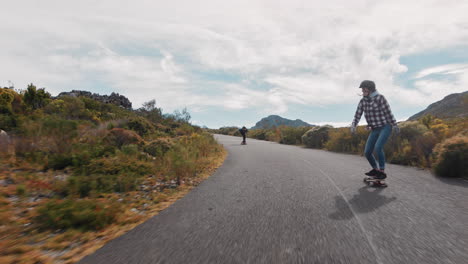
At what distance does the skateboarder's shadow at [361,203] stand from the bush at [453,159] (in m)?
2.95

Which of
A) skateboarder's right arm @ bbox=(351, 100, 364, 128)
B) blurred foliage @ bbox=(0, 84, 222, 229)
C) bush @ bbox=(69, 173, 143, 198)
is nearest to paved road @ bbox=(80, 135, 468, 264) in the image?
blurred foliage @ bbox=(0, 84, 222, 229)

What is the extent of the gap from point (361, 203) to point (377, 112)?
8.82ft

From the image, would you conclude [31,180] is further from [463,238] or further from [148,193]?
[463,238]

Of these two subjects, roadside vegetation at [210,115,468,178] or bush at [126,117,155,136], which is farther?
bush at [126,117,155,136]

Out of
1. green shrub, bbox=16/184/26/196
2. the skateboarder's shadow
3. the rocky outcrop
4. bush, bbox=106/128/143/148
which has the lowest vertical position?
green shrub, bbox=16/184/26/196

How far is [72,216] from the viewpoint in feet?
10.8

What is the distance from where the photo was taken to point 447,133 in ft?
28.4

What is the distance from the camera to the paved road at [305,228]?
7.84 feet

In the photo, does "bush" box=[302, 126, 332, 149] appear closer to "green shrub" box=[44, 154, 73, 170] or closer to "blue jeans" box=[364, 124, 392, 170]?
"blue jeans" box=[364, 124, 392, 170]

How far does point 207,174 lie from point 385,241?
5.46 metres

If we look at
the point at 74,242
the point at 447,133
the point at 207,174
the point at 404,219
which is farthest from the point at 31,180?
the point at 447,133

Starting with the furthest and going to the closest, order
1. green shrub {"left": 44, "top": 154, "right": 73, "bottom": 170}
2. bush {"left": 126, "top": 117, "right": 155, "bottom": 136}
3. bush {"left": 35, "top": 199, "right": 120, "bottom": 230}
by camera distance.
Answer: bush {"left": 126, "top": 117, "right": 155, "bottom": 136} < green shrub {"left": 44, "top": 154, "right": 73, "bottom": 170} < bush {"left": 35, "top": 199, "right": 120, "bottom": 230}

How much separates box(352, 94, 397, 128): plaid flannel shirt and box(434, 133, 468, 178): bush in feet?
7.44

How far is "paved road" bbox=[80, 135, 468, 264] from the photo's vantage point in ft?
7.84
